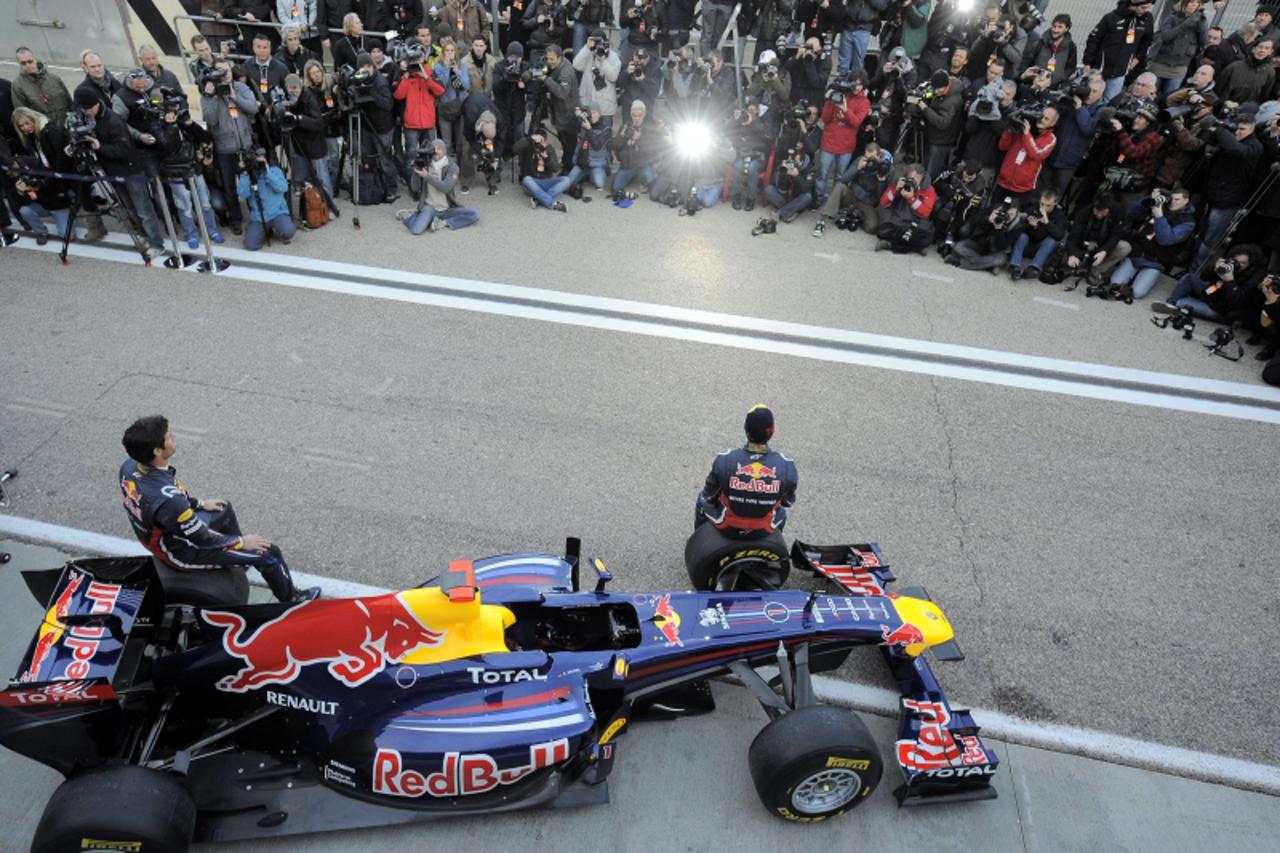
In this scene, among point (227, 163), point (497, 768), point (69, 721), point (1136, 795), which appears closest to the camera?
point (69, 721)

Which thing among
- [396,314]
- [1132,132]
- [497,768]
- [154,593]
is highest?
[1132,132]

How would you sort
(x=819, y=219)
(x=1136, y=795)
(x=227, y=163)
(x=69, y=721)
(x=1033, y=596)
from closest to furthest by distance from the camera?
(x=69, y=721) → (x=1136, y=795) → (x=1033, y=596) → (x=227, y=163) → (x=819, y=219)

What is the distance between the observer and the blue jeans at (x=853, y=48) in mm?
11617

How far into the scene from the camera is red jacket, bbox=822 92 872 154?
34.8ft

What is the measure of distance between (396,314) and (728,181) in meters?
5.28

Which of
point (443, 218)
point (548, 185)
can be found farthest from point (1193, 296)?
point (443, 218)

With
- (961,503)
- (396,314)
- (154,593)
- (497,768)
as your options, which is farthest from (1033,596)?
(396,314)

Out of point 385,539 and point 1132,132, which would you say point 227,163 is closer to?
point 385,539

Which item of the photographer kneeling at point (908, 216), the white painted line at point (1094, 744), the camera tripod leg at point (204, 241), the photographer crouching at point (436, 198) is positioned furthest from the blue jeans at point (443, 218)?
the white painted line at point (1094, 744)

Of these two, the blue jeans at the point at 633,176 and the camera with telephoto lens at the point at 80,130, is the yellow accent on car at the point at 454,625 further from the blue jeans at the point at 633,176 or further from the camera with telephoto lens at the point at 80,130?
the blue jeans at the point at 633,176

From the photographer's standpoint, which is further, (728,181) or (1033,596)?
(728,181)

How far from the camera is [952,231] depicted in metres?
10.2

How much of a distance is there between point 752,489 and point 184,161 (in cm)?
774

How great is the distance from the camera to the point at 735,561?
5.11 m
